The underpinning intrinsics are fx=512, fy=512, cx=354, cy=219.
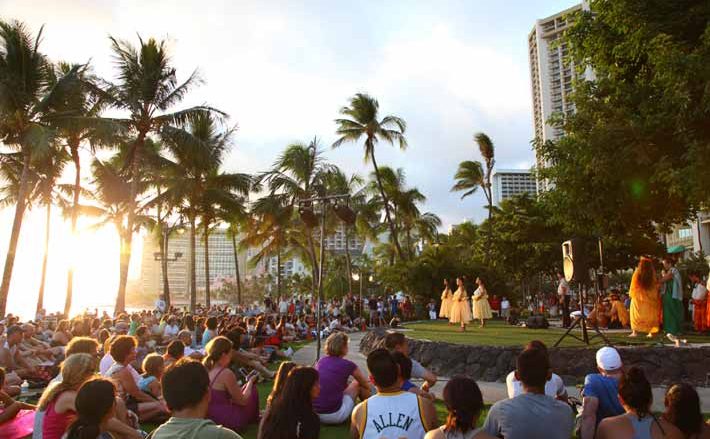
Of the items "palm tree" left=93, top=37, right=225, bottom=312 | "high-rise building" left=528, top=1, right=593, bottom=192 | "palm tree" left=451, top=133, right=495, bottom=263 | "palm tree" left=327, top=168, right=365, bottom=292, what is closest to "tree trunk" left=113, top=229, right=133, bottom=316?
"palm tree" left=93, top=37, right=225, bottom=312

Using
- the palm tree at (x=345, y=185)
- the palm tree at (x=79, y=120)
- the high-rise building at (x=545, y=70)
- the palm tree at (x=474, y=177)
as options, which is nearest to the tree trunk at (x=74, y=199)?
the palm tree at (x=79, y=120)

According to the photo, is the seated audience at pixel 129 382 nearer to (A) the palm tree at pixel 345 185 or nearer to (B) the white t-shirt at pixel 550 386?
(B) the white t-shirt at pixel 550 386

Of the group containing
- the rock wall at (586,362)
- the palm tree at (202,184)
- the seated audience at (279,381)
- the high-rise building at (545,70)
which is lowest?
the rock wall at (586,362)

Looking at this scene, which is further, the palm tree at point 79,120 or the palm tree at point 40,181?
the palm tree at point 40,181

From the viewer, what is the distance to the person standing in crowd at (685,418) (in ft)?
11.3

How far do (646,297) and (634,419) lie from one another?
9.58m

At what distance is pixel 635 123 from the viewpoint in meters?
10.4

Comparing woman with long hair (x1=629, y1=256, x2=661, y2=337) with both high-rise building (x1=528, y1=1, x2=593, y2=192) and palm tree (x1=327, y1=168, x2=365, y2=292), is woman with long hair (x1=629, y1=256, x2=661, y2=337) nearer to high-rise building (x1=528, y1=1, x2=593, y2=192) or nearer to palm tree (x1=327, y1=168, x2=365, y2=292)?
palm tree (x1=327, y1=168, x2=365, y2=292)

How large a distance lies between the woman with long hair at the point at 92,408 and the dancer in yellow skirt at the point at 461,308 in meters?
13.8

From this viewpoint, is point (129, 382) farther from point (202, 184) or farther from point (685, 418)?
point (202, 184)

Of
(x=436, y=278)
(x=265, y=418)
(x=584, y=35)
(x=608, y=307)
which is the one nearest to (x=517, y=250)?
(x=436, y=278)

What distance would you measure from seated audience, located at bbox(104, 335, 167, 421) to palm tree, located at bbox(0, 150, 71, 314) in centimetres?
1929

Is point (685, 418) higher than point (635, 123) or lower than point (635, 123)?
lower

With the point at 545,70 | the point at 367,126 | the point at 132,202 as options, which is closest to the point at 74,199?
the point at 132,202
